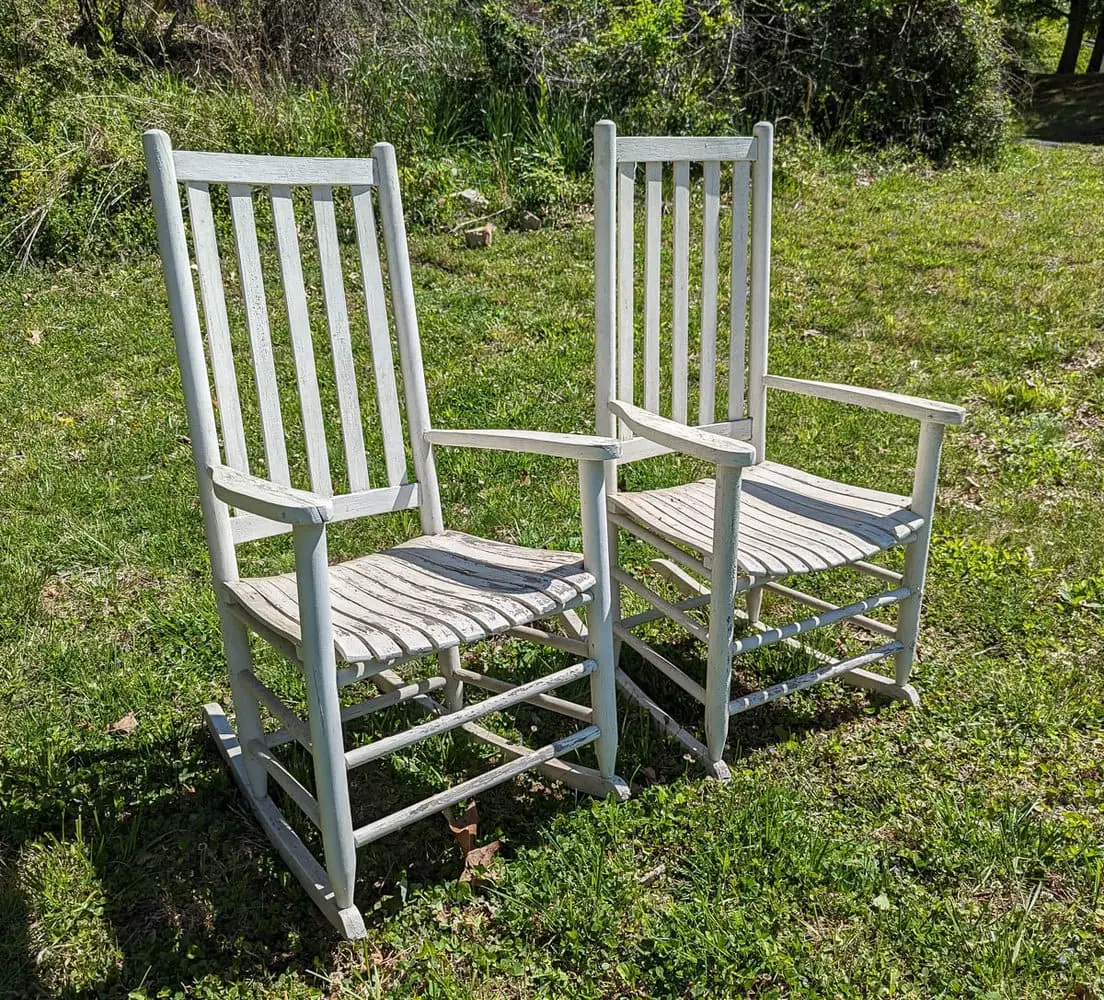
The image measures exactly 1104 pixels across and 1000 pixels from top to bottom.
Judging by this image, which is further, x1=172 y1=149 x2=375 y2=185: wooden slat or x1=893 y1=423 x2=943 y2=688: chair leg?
x1=893 y1=423 x2=943 y2=688: chair leg

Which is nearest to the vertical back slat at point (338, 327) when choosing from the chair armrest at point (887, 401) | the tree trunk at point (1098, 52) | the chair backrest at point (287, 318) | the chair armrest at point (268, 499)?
the chair backrest at point (287, 318)

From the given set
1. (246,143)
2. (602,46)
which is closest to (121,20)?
(246,143)

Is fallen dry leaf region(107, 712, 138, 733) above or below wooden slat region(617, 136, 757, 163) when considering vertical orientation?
below

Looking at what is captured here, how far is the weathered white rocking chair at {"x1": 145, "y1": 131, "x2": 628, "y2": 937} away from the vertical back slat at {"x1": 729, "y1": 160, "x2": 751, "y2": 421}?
0.84 metres

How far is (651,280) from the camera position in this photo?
99.5 inches

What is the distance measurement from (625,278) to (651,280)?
0.38 ft

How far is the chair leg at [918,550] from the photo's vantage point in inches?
93.3

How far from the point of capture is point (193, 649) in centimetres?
276

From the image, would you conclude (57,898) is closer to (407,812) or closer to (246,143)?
(407,812)

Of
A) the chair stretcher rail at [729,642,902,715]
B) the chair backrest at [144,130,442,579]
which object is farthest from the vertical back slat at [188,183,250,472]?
the chair stretcher rail at [729,642,902,715]

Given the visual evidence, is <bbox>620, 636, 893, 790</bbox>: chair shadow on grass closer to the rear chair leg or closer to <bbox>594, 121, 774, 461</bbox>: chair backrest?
the rear chair leg

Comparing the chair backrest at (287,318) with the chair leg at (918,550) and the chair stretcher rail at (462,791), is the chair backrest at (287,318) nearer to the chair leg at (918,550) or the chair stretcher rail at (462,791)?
the chair stretcher rail at (462,791)

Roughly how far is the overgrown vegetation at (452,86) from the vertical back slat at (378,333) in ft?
13.7

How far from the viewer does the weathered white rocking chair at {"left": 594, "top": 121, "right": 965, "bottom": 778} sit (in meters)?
2.18
